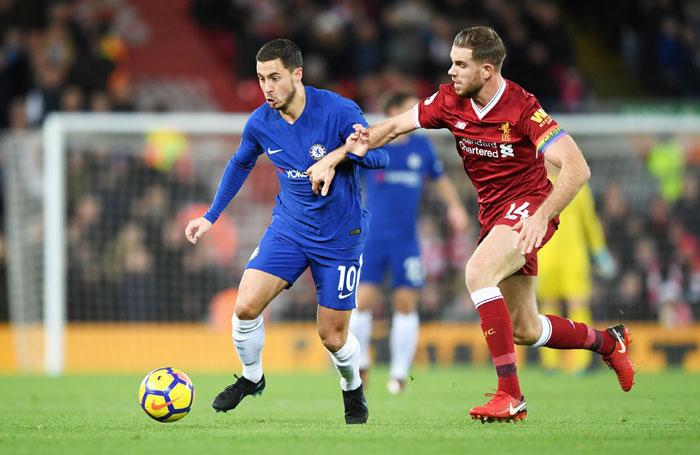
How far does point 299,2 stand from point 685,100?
6.47 m

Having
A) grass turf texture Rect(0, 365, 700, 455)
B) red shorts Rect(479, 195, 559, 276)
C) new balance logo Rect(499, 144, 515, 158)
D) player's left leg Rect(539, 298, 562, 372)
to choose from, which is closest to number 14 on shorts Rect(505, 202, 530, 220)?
red shorts Rect(479, 195, 559, 276)

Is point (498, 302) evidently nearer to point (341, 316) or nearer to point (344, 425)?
point (341, 316)

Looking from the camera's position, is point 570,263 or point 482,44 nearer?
point 482,44

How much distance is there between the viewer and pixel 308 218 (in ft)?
23.1

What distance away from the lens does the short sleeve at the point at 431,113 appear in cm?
713

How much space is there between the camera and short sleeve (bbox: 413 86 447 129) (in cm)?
713

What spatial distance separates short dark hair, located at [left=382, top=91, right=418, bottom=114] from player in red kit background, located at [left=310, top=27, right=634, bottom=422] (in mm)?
3331

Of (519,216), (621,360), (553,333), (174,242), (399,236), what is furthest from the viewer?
(174,242)

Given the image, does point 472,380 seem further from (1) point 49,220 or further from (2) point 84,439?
(2) point 84,439

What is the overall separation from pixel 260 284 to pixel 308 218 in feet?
1.60

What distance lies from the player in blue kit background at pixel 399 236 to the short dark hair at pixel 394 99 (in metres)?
0.01

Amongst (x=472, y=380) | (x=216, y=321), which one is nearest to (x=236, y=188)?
(x=472, y=380)

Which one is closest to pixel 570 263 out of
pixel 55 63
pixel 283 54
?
pixel 283 54

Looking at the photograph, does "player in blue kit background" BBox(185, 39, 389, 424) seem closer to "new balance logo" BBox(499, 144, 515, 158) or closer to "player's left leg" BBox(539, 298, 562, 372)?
"new balance logo" BBox(499, 144, 515, 158)
